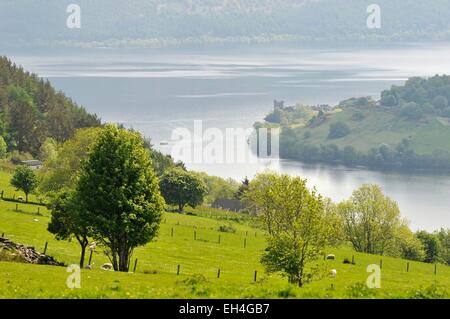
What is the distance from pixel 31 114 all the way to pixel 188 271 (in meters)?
111

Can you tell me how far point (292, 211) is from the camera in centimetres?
4584

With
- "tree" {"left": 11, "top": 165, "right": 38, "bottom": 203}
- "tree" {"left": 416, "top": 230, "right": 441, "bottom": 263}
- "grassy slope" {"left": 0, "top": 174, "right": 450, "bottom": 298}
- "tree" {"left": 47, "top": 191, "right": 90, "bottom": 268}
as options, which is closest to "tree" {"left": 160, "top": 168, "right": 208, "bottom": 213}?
"grassy slope" {"left": 0, "top": 174, "right": 450, "bottom": 298}

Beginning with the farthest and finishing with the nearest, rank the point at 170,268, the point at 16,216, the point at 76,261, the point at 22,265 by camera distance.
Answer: the point at 16,216
the point at 170,268
the point at 76,261
the point at 22,265

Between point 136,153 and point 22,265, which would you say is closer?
point 22,265

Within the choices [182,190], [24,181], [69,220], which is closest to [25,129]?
[182,190]

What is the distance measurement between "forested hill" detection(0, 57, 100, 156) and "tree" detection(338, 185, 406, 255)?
244 ft

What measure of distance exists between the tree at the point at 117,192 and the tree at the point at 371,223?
2084 inches

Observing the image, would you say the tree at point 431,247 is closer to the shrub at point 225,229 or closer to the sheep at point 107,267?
the shrub at point 225,229

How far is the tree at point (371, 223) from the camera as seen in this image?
291 feet

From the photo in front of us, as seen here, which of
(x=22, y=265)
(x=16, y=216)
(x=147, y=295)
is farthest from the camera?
(x=16, y=216)

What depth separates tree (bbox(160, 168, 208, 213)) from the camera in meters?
100
